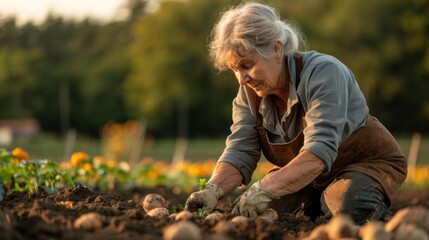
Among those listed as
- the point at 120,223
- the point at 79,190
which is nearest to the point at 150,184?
the point at 79,190

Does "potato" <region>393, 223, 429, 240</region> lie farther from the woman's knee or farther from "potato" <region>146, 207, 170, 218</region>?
the woman's knee

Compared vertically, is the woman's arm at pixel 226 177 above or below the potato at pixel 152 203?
below

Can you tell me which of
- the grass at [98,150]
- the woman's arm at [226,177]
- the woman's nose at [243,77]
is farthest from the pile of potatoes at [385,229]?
the grass at [98,150]

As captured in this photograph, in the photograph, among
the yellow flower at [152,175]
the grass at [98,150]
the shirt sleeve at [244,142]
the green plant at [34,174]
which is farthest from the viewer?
the grass at [98,150]

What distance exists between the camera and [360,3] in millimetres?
40906

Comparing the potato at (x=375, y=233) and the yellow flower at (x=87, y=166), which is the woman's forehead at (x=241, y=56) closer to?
the potato at (x=375, y=233)

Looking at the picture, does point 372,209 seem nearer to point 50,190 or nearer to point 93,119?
point 50,190

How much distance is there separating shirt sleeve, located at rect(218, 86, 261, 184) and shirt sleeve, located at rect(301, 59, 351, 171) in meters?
0.50

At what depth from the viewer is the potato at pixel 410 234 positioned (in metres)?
2.68

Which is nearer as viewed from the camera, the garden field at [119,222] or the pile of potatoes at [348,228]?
the pile of potatoes at [348,228]

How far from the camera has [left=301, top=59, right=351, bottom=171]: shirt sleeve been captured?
4.03 meters

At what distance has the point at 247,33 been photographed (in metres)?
4.08

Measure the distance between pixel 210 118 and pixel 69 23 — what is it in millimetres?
12575

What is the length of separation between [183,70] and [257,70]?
4129 centimetres
